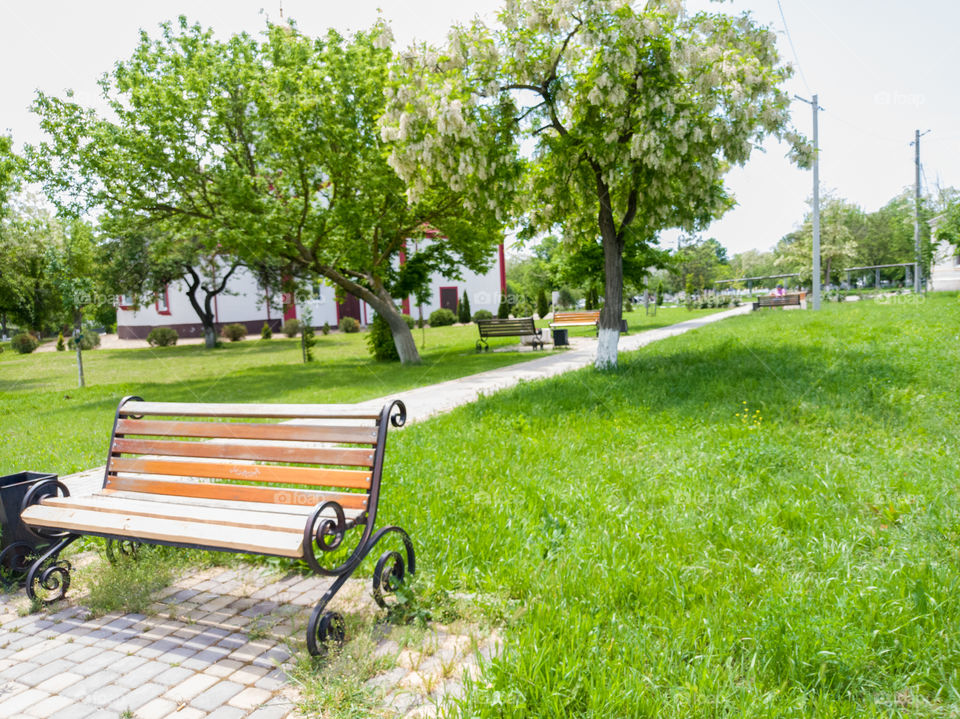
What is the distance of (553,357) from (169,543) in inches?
607

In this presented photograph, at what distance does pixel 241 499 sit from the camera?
3.90 meters

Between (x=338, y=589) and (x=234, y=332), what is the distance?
4096cm

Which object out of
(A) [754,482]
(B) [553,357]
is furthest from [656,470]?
(B) [553,357]

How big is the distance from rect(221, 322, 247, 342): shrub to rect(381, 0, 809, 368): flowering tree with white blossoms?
32.9m

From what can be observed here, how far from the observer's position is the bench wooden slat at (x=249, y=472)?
362 cm

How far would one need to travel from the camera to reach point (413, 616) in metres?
3.45

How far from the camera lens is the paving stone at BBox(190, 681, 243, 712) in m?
2.75

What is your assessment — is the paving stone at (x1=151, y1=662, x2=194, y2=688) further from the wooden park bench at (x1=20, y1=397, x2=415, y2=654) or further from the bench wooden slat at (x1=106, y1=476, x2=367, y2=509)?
the bench wooden slat at (x1=106, y1=476, x2=367, y2=509)

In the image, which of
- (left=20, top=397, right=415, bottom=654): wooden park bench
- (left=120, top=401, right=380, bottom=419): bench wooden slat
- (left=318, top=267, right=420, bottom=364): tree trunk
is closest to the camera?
(left=20, top=397, right=415, bottom=654): wooden park bench

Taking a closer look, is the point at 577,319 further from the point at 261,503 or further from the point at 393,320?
the point at 261,503

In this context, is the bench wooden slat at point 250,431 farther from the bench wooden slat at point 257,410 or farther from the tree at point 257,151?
the tree at point 257,151

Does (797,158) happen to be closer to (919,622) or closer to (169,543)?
(919,622)

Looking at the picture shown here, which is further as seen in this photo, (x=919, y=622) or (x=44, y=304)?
(x=44, y=304)

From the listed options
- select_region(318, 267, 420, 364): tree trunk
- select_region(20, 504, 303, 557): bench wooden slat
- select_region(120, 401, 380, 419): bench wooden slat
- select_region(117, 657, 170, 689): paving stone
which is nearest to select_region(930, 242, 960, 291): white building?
select_region(318, 267, 420, 364): tree trunk
